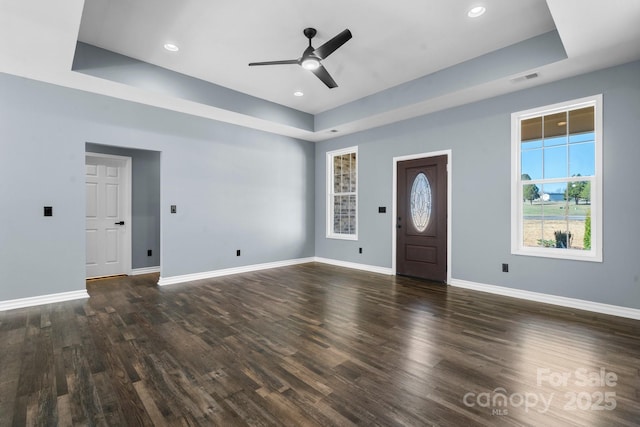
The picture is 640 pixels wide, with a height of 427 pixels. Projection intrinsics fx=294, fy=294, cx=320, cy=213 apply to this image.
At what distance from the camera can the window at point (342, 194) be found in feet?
20.8

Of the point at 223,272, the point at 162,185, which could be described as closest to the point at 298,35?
the point at 162,185

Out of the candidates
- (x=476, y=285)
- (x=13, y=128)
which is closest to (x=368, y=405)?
(x=476, y=285)

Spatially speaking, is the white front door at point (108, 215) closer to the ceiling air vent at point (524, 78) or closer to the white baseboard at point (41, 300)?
the white baseboard at point (41, 300)

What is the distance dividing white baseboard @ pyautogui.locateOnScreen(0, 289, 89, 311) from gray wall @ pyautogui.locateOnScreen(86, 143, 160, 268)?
155 cm

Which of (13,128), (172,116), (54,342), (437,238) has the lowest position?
(54,342)

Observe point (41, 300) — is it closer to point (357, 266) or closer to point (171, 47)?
point (171, 47)

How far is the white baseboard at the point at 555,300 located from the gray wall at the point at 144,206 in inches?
219

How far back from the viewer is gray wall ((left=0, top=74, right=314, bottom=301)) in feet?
11.9

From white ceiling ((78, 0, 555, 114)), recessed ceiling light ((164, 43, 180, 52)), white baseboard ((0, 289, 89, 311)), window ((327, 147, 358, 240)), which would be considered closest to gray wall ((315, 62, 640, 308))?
window ((327, 147, 358, 240))

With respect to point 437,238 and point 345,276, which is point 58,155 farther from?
point 437,238

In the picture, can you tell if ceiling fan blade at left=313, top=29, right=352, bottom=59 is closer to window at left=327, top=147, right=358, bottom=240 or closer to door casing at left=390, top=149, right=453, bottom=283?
door casing at left=390, top=149, right=453, bottom=283

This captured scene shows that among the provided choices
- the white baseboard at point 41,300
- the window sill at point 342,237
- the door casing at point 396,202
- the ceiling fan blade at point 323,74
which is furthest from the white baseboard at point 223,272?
the ceiling fan blade at point 323,74

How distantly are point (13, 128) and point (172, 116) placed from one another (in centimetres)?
190

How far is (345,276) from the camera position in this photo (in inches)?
212
